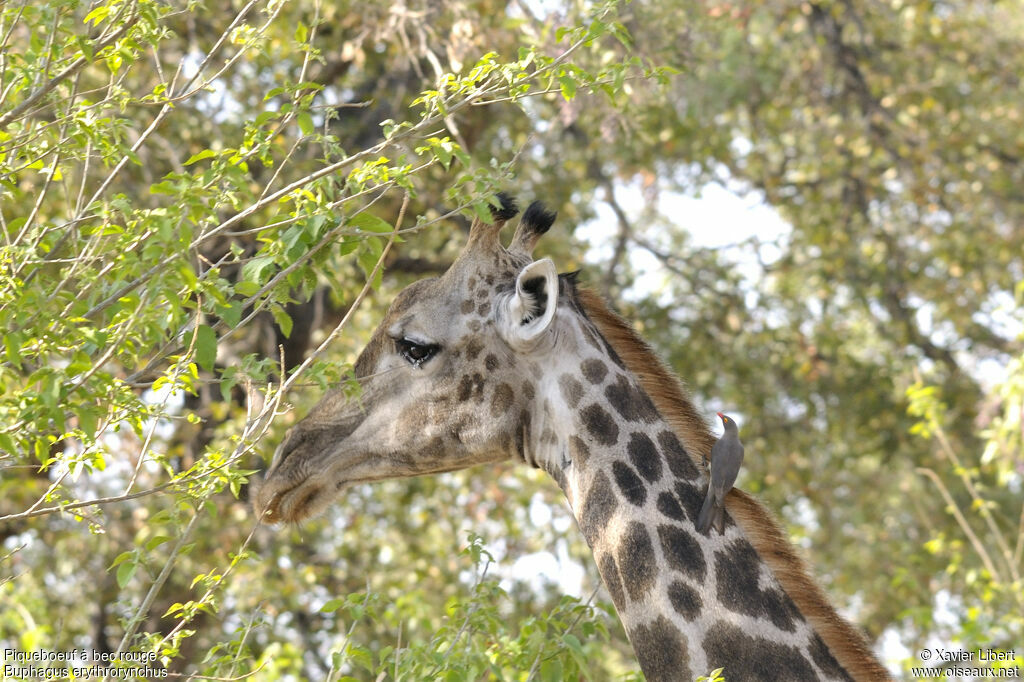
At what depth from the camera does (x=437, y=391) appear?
4.25m

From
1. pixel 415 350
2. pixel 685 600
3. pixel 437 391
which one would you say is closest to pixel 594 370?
pixel 437 391

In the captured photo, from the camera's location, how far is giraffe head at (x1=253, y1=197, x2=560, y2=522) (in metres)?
4.16

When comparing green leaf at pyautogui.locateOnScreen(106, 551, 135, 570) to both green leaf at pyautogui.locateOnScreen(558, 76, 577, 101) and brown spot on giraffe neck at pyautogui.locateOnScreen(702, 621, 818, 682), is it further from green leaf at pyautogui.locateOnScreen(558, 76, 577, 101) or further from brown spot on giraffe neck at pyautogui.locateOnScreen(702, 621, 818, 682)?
green leaf at pyautogui.locateOnScreen(558, 76, 577, 101)

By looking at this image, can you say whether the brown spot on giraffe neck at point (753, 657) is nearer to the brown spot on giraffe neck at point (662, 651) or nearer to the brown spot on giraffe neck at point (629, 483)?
the brown spot on giraffe neck at point (662, 651)

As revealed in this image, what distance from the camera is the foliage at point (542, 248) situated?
3.48 m

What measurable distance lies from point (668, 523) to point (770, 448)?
7.35m

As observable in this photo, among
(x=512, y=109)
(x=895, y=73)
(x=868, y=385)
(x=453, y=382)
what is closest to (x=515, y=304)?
→ (x=453, y=382)

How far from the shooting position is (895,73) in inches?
458

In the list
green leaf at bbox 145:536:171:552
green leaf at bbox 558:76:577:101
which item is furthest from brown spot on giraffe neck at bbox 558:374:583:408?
green leaf at bbox 145:536:171:552

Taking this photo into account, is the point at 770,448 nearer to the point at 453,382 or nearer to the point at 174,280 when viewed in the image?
the point at 453,382

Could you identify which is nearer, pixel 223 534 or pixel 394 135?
pixel 394 135

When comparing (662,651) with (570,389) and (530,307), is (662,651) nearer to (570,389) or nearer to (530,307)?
(570,389)

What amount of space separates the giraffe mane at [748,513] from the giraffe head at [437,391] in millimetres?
338

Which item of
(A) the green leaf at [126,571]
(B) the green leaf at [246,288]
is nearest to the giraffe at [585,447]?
(A) the green leaf at [126,571]
